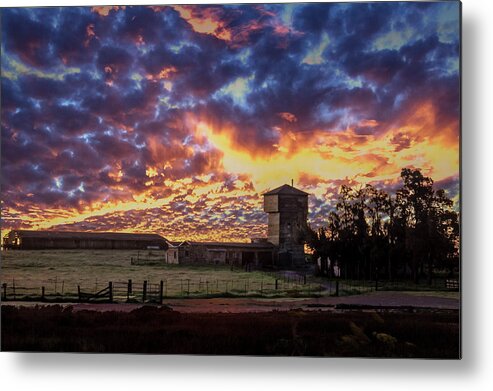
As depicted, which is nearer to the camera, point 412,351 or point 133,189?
point 412,351

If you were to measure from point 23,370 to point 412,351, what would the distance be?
2.72 metres

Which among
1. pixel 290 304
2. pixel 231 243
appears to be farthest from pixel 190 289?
pixel 290 304

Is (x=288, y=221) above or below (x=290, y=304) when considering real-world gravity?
above

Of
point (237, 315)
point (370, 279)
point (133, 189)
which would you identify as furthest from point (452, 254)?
point (133, 189)

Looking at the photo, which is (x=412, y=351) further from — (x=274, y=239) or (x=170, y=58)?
(x=170, y=58)

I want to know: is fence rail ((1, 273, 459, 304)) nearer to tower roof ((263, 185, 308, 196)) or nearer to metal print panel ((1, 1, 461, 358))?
metal print panel ((1, 1, 461, 358))

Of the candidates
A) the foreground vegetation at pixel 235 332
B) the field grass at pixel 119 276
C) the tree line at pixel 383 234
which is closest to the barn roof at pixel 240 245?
the field grass at pixel 119 276

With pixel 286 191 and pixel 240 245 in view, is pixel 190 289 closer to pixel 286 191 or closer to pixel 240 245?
pixel 240 245

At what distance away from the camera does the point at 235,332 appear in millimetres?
5723

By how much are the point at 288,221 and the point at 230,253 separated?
473 millimetres

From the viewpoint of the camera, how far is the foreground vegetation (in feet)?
18.3

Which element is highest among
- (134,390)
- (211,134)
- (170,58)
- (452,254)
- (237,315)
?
(170,58)

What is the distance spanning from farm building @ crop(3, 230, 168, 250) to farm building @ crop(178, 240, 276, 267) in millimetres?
198

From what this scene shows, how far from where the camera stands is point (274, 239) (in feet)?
19.2
